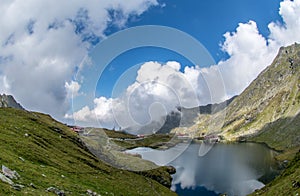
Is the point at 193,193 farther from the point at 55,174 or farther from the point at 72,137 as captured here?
the point at 55,174

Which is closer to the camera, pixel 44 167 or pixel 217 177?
pixel 44 167

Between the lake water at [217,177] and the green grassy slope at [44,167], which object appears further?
the lake water at [217,177]

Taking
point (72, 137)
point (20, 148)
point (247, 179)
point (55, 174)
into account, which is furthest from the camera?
point (247, 179)

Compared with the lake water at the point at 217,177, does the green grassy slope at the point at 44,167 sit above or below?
below

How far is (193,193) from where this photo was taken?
322ft

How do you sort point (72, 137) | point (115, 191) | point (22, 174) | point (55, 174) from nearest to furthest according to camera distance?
point (22, 174)
point (55, 174)
point (115, 191)
point (72, 137)

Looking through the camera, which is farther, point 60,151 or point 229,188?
point 229,188

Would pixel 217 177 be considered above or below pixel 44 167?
above

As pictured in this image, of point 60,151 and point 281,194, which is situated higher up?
point 60,151

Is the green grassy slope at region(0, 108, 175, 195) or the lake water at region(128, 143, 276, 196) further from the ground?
the lake water at region(128, 143, 276, 196)

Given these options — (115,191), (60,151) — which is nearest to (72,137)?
(60,151)

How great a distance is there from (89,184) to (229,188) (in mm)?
69208

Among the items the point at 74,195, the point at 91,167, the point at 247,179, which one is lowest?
the point at 74,195

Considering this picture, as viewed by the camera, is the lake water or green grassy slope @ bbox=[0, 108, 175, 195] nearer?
green grassy slope @ bbox=[0, 108, 175, 195]
